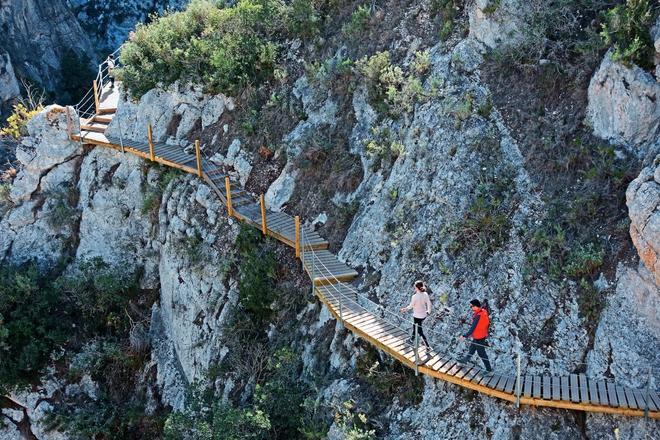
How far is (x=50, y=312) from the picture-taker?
18.8m

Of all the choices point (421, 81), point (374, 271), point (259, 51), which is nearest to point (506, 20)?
point (421, 81)

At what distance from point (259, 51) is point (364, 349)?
34.9ft

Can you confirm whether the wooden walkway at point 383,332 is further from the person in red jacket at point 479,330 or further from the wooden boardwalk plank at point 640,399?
the person in red jacket at point 479,330

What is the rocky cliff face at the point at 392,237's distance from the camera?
10445 millimetres

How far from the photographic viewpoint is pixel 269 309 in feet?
50.1

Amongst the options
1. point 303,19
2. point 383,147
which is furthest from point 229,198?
point 303,19

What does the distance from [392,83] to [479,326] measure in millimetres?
7511

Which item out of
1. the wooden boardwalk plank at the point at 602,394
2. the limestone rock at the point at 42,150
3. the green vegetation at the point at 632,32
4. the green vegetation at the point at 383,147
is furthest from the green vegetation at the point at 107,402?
the green vegetation at the point at 632,32

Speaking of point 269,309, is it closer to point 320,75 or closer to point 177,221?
point 177,221

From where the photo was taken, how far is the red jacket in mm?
10539

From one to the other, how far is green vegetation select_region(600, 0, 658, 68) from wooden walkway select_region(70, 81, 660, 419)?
5.83m

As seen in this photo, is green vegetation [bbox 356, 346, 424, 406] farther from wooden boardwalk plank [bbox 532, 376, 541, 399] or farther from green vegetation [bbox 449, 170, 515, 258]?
green vegetation [bbox 449, 170, 515, 258]

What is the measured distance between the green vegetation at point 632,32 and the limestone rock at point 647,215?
2.30 m

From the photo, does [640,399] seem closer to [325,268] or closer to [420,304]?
[420,304]
